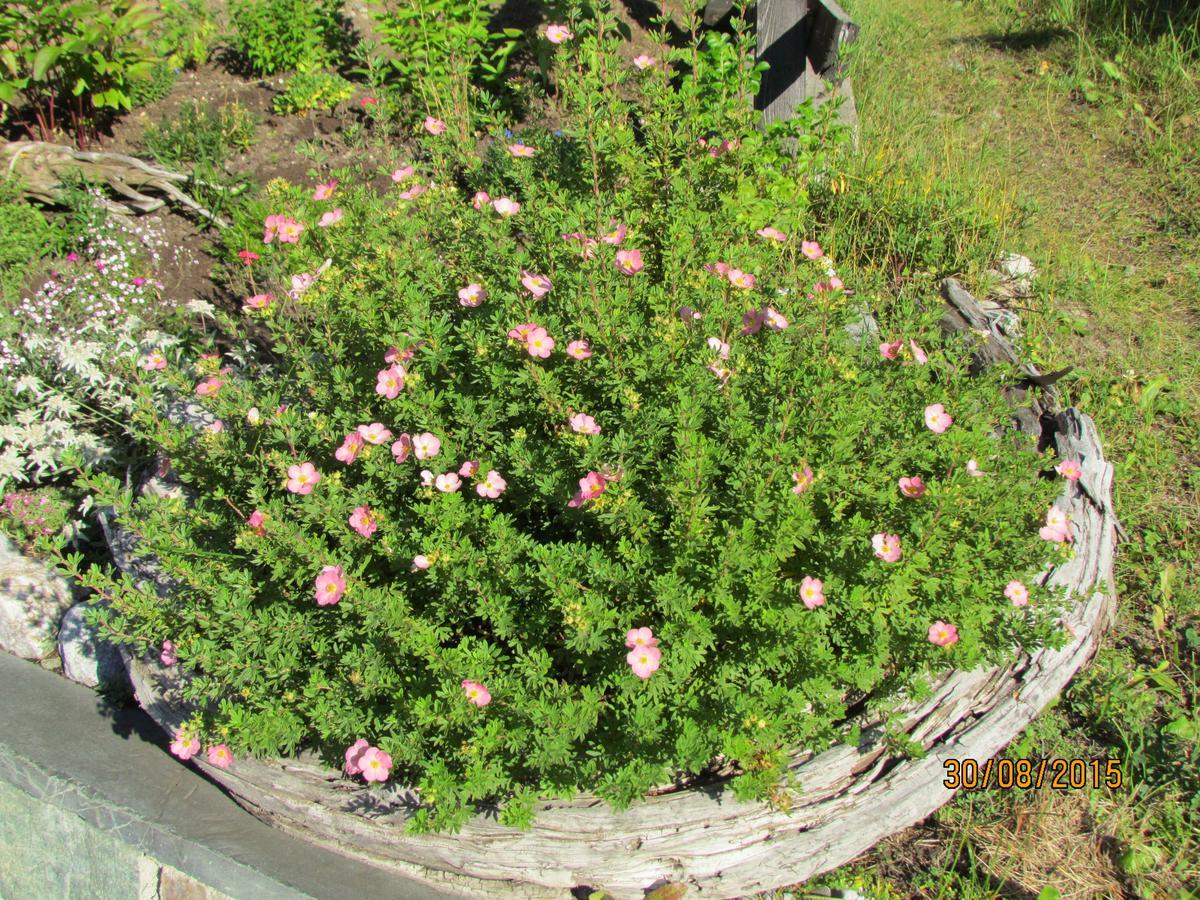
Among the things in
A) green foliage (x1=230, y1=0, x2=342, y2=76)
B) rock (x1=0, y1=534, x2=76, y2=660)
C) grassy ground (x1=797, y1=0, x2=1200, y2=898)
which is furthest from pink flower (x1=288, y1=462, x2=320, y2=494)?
green foliage (x1=230, y1=0, x2=342, y2=76)

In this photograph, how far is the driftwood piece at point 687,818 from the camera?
2.26 metres

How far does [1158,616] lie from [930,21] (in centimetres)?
527

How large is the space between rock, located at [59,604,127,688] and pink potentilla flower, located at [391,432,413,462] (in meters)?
1.48

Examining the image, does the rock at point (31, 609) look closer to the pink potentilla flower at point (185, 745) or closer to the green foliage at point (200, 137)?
the pink potentilla flower at point (185, 745)

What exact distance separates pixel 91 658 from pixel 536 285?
6.83 ft

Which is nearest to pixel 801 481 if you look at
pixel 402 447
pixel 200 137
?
pixel 402 447

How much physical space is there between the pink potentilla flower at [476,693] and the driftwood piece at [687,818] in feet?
1.29

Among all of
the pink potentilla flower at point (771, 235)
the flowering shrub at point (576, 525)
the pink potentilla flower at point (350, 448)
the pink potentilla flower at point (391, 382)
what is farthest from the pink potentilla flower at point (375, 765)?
the pink potentilla flower at point (771, 235)

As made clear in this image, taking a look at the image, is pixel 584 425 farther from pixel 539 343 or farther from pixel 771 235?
pixel 771 235

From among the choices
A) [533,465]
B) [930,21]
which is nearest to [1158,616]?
[533,465]

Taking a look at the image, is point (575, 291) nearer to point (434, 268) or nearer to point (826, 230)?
point (434, 268)

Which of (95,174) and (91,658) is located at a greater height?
(95,174)

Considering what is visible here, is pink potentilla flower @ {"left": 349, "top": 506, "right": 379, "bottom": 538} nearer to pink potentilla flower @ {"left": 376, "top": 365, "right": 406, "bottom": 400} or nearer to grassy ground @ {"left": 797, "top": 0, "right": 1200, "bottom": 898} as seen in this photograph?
pink potentilla flower @ {"left": 376, "top": 365, "right": 406, "bottom": 400}

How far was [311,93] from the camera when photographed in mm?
5148
